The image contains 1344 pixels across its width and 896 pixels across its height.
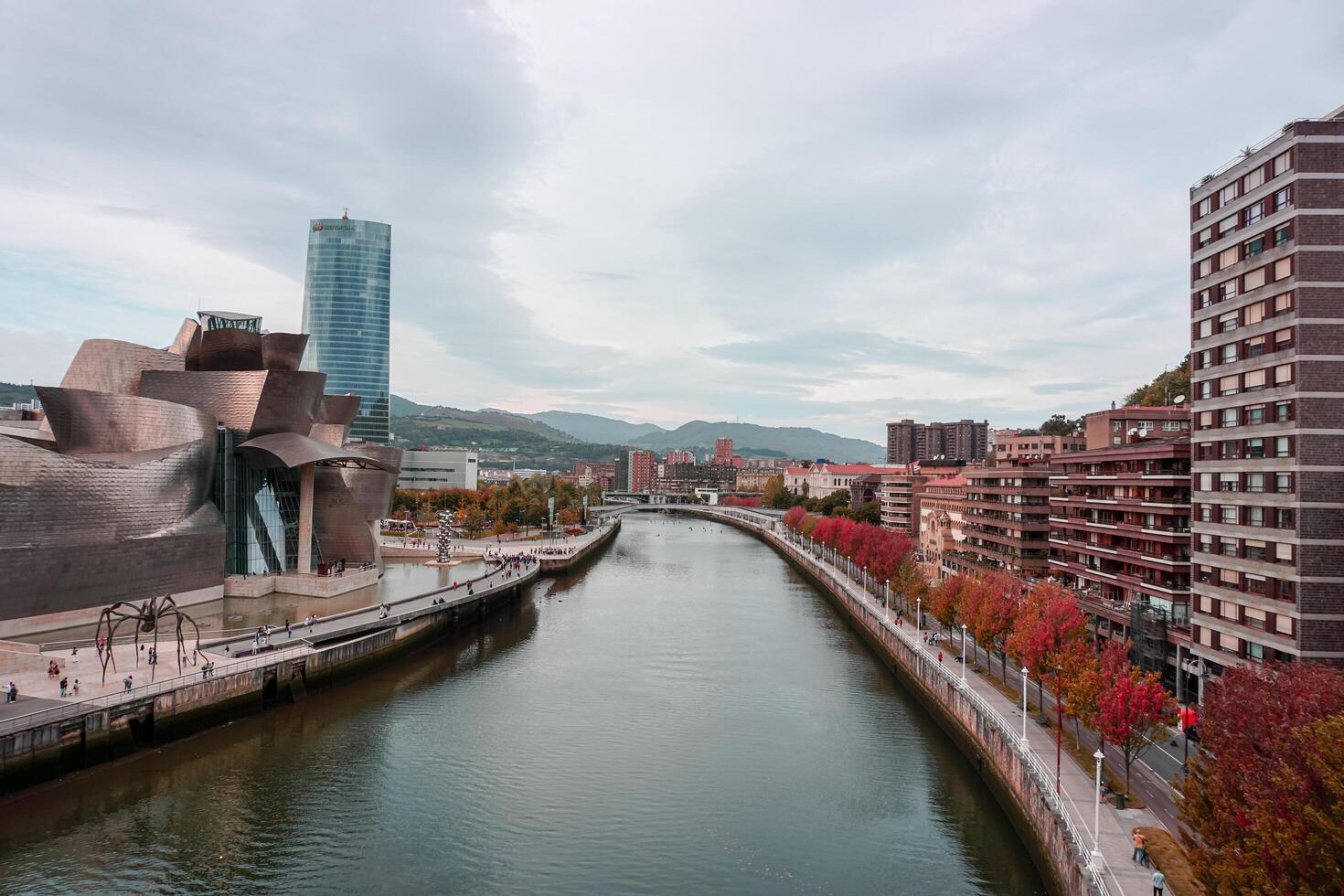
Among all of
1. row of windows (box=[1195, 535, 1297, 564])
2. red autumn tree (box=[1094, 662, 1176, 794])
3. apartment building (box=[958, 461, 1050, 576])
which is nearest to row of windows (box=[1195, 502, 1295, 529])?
row of windows (box=[1195, 535, 1297, 564])

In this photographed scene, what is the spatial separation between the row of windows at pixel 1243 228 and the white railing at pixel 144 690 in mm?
41429

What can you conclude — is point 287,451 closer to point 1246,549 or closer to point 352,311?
point 1246,549

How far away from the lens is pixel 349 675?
4025 cm

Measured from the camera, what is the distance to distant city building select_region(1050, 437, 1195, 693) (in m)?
34.6

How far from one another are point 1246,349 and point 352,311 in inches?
7222

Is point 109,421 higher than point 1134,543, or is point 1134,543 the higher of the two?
point 109,421

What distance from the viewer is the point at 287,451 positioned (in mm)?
55594

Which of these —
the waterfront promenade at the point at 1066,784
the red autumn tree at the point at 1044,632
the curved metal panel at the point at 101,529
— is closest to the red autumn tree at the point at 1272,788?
the waterfront promenade at the point at 1066,784

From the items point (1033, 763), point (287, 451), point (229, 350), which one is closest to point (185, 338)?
point (229, 350)

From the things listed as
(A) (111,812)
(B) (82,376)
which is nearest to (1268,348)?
(A) (111,812)

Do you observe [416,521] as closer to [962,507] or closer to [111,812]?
[962,507]

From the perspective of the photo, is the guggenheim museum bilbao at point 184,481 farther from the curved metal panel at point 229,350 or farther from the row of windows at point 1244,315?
the row of windows at point 1244,315

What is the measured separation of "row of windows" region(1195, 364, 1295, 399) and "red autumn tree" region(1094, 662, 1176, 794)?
506 inches

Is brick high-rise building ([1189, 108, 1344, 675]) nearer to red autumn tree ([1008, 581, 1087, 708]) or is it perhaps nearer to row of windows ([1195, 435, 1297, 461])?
row of windows ([1195, 435, 1297, 461])
